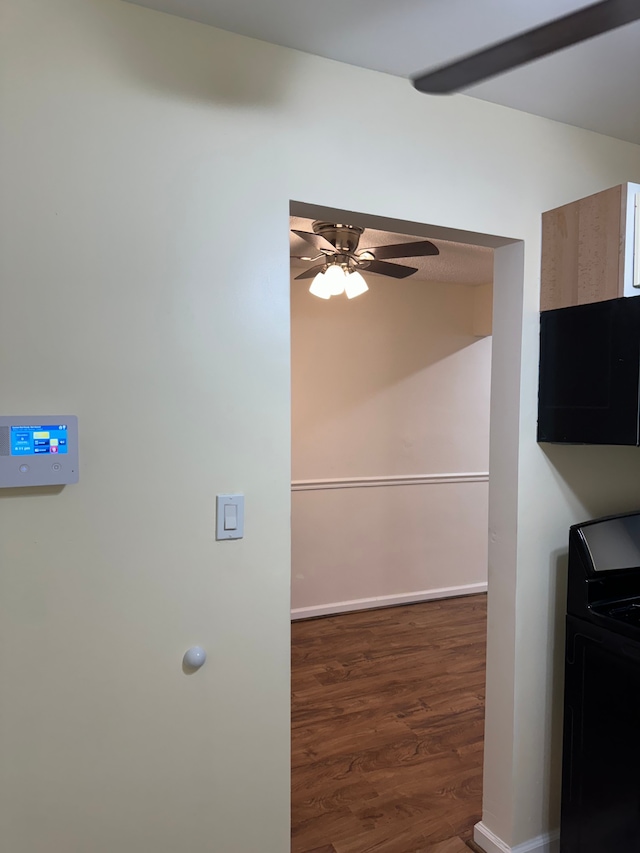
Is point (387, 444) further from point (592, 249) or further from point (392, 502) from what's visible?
point (592, 249)

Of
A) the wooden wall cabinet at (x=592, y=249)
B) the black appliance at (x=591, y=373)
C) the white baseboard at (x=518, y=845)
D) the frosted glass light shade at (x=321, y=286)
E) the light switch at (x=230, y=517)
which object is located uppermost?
the frosted glass light shade at (x=321, y=286)

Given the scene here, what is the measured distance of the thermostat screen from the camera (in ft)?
4.20

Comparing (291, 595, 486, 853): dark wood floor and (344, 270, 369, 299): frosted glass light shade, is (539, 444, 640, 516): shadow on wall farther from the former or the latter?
(344, 270, 369, 299): frosted glass light shade

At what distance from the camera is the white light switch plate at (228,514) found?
1.50 meters

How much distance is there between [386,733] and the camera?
2.74 m

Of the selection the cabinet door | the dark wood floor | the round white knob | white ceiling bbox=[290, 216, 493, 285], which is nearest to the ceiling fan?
white ceiling bbox=[290, 216, 493, 285]

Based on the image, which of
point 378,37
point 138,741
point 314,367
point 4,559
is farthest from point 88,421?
point 314,367

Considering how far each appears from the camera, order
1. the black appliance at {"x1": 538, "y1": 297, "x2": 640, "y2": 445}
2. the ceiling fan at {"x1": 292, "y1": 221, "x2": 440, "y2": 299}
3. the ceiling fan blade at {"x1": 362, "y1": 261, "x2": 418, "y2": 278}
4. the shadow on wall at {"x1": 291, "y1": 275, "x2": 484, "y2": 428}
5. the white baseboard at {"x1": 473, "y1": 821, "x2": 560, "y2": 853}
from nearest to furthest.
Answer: the black appliance at {"x1": 538, "y1": 297, "x2": 640, "y2": 445}, the white baseboard at {"x1": 473, "y1": 821, "x2": 560, "y2": 853}, the ceiling fan at {"x1": 292, "y1": 221, "x2": 440, "y2": 299}, the ceiling fan blade at {"x1": 362, "y1": 261, "x2": 418, "y2": 278}, the shadow on wall at {"x1": 291, "y1": 275, "x2": 484, "y2": 428}

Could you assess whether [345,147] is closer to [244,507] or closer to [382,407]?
[244,507]

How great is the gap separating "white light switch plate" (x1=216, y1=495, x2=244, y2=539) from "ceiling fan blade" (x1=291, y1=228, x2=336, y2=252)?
4.84 feet

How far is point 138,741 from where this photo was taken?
1.43 m

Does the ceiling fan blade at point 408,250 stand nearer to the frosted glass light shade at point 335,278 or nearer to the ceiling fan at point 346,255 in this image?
the ceiling fan at point 346,255

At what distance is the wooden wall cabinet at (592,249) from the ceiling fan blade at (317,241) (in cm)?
108

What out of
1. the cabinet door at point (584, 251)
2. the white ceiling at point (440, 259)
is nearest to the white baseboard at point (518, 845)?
the cabinet door at point (584, 251)
